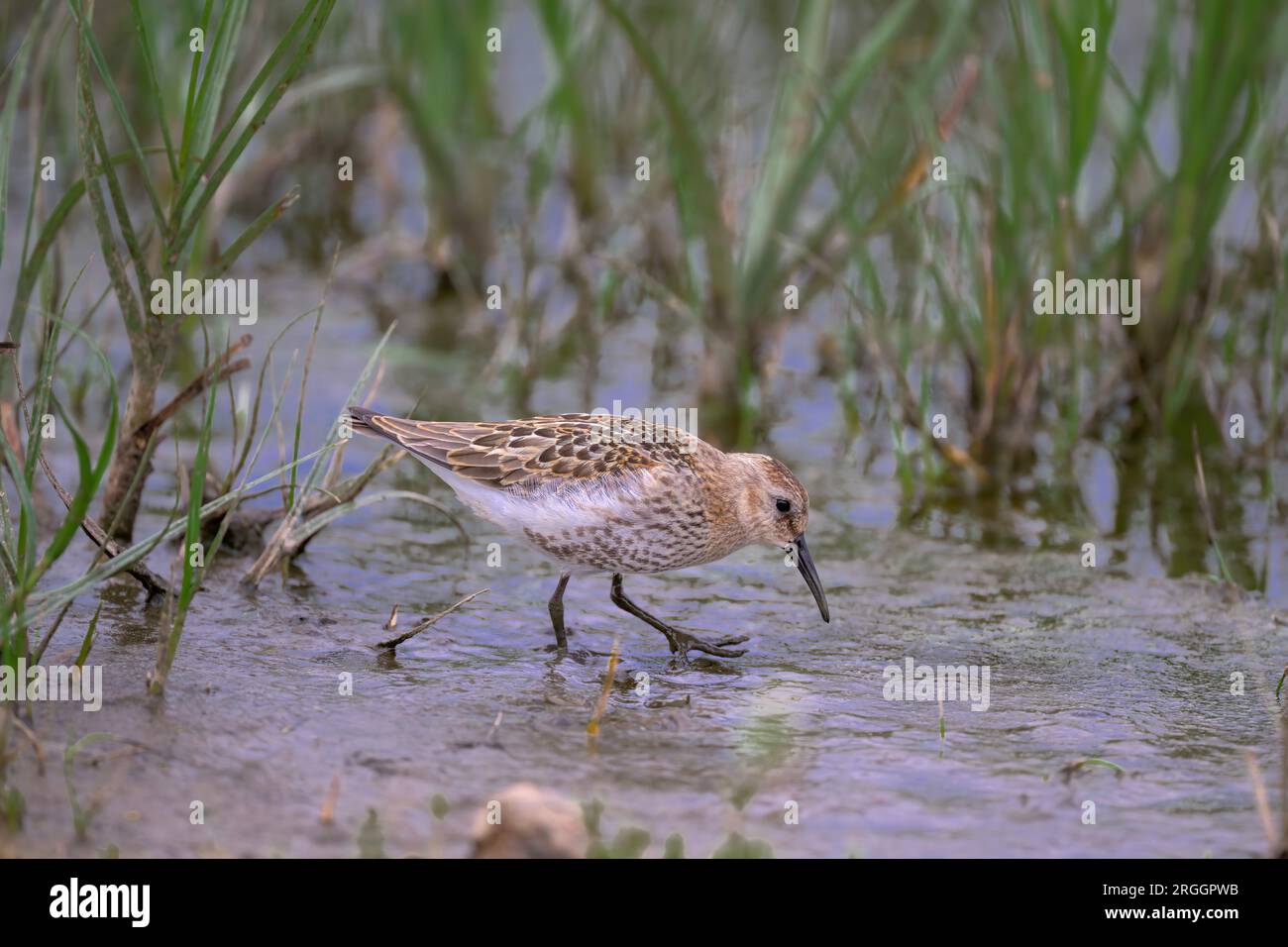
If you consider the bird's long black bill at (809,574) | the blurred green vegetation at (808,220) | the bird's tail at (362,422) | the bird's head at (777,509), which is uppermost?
the blurred green vegetation at (808,220)

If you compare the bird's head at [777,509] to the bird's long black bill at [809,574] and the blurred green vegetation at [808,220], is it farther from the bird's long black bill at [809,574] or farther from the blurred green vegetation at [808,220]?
the blurred green vegetation at [808,220]

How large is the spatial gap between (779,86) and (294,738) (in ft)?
18.2

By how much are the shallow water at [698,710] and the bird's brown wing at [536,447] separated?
0.70 metres

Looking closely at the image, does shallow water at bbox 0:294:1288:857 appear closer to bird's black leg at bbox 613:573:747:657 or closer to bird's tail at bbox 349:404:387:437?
bird's black leg at bbox 613:573:747:657

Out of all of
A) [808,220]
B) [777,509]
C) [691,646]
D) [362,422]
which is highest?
[808,220]

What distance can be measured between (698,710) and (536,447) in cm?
156

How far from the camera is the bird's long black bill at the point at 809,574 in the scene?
7.05m

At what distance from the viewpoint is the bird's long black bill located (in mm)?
7047

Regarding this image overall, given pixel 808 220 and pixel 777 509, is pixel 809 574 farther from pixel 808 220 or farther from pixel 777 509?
pixel 808 220

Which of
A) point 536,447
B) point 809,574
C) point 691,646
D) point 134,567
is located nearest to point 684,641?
point 691,646

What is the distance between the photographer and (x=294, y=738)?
554 centimetres

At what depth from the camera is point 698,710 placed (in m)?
6.16

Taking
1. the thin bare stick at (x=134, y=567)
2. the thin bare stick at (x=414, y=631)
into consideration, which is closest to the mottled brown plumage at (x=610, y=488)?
the thin bare stick at (x=414, y=631)

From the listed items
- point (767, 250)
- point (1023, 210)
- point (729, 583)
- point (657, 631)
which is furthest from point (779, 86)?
point (657, 631)
